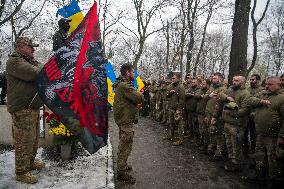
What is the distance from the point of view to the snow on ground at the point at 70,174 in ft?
17.5

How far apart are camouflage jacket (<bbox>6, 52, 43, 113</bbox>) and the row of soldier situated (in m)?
4.32

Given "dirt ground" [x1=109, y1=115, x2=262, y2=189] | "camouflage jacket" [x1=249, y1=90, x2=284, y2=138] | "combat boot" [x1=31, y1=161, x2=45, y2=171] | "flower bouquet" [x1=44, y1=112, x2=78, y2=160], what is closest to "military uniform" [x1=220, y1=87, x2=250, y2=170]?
"dirt ground" [x1=109, y1=115, x2=262, y2=189]

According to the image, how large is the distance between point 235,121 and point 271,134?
1258mm

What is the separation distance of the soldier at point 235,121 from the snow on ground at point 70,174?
2848mm

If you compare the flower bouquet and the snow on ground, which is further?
the flower bouquet

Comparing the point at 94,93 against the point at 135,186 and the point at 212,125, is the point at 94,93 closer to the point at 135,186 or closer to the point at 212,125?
the point at 135,186

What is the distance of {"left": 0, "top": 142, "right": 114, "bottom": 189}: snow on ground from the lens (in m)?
5.32

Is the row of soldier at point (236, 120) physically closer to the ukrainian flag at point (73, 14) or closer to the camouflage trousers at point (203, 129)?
the camouflage trousers at point (203, 129)

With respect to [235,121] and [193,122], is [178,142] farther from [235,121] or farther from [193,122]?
[235,121]

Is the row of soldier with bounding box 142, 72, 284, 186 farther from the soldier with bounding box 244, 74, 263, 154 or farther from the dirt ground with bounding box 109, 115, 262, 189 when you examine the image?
the dirt ground with bounding box 109, 115, 262, 189

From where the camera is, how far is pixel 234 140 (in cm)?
714

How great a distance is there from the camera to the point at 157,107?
15.7 meters

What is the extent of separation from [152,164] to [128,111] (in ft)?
6.79

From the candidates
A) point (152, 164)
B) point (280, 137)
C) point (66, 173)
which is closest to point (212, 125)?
point (152, 164)
